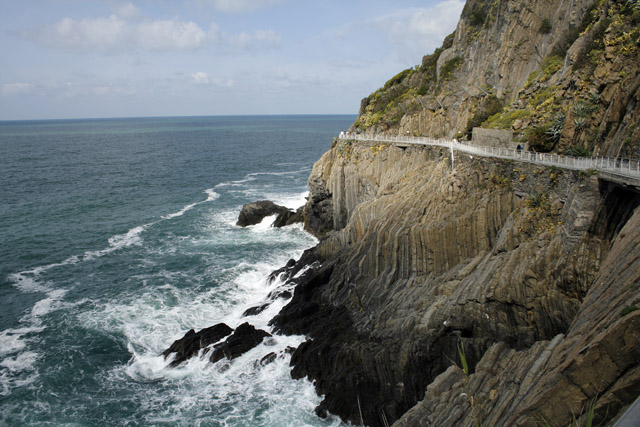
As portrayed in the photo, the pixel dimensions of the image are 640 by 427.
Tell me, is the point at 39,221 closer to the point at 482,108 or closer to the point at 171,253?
the point at 171,253

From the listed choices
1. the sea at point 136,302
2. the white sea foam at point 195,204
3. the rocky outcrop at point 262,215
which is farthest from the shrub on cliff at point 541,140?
the white sea foam at point 195,204

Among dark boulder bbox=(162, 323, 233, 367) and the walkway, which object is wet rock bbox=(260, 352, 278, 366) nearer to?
dark boulder bbox=(162, 323, 233, 367)

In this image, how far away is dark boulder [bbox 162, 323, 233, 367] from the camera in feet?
99.3

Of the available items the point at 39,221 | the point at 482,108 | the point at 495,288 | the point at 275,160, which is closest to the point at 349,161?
the point at 482,108

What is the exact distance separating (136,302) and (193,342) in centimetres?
988

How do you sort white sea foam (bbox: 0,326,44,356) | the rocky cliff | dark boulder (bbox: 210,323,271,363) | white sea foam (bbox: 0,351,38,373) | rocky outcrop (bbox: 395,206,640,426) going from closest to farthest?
rocky outcrop (bbox: 395,206,640,426) < the rocky cliff < white sea foam (bbox: 0,351,38,373) < dark boulder (bbox: 210,323,271,363) < white sea foam (bbox: 0,326,44,356)

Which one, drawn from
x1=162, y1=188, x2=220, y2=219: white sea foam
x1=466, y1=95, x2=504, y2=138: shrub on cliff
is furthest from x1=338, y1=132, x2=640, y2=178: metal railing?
x1=162, y1=188, x2=220, y2=219: white sea foam

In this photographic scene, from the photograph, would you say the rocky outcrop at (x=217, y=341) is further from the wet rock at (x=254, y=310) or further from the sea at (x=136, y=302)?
the wet rock at (x=254, y=310)

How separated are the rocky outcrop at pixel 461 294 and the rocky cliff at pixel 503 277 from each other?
81 mm

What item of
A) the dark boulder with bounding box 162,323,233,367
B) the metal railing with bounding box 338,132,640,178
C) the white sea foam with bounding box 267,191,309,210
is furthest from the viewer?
the white sea foam with bounding box 267,191,309,210

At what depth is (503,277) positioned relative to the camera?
23.3 meters

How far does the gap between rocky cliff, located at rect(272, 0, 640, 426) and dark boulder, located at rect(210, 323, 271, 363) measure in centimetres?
199

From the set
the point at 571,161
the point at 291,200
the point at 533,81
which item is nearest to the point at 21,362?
the point at 571,161

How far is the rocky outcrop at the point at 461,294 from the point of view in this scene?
17859 millimetres
